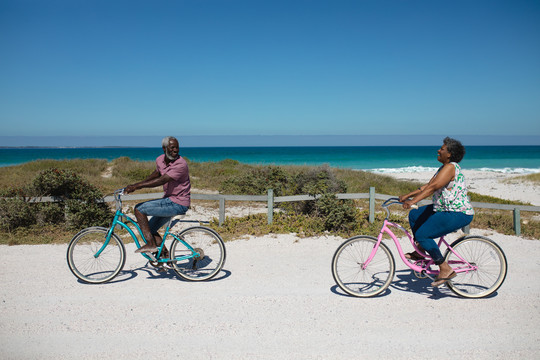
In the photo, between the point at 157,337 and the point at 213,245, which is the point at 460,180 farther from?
the point at 157,337

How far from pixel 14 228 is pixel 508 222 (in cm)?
1230

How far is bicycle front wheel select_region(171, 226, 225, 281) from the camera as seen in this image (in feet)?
18.2

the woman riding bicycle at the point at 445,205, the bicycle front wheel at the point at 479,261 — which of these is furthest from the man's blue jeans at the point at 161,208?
the bicycle front wheel at the point at 479,261

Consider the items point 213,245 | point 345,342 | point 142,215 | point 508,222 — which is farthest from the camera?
point 508,222

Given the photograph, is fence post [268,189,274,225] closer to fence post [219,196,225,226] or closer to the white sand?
fence post [219,196,225,226]

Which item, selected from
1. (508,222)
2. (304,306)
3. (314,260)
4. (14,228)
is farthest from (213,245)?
(508,222)

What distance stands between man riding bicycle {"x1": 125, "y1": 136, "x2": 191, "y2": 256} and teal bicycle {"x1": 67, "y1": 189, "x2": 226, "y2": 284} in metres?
0.14

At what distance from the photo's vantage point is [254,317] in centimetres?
444

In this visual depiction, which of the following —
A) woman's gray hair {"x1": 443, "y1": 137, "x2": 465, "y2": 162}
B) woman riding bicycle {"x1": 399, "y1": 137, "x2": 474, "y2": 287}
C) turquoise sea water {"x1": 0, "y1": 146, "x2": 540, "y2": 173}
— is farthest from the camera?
turquoise sea water {"x1": 0, "y1": 146, "x2": 540, "y2": 173}

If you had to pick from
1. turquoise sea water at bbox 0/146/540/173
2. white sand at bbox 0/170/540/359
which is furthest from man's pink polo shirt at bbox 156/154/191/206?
turquoise sea water at bbox 0/146/540/173

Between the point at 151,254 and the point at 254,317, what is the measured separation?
199cm

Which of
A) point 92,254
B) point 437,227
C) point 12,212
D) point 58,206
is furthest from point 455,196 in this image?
point 12,212

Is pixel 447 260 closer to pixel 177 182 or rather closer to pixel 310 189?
pixel 177 182

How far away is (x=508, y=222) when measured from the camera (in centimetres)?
1030
